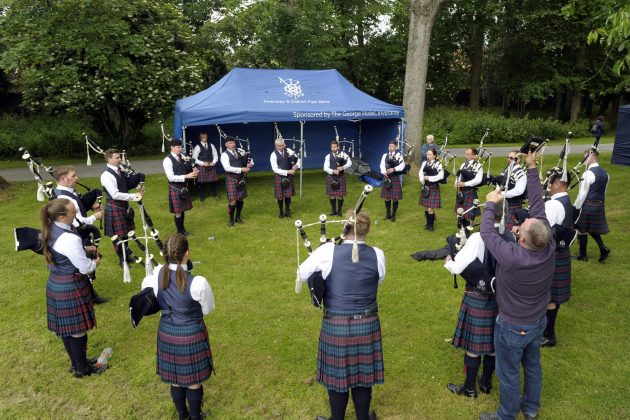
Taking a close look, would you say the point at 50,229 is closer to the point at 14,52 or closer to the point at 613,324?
the point at 613,324

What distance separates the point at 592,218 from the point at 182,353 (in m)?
5.51

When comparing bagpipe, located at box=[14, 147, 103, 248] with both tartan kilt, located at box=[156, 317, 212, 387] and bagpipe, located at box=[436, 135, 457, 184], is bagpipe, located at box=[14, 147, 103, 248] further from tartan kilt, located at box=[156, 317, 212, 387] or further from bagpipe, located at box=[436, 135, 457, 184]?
bagpipe, located at box=[436, 135, 457, 184]

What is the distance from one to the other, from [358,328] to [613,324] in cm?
321

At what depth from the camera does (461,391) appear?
3.61 metres

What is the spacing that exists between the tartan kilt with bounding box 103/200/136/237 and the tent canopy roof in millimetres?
3482

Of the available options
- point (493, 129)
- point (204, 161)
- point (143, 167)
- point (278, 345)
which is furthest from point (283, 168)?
point (493, 129)

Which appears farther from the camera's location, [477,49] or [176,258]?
[477,49]

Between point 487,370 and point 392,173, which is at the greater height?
point 392,173

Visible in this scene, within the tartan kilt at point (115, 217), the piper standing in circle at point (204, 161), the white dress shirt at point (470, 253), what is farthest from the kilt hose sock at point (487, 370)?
the piper standing in circle at point (204, 161)

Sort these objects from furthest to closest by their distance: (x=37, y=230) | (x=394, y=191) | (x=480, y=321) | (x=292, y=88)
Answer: (x=292, y=88) < (x=394, y=191) < (x=37, y=230) < (x=480, y=321)

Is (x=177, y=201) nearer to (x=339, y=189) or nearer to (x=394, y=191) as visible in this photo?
(x=339, y=189)

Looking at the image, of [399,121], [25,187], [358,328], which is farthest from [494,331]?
[25,187]

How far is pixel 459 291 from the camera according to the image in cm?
541

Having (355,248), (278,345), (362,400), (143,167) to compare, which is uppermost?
(355,248)
